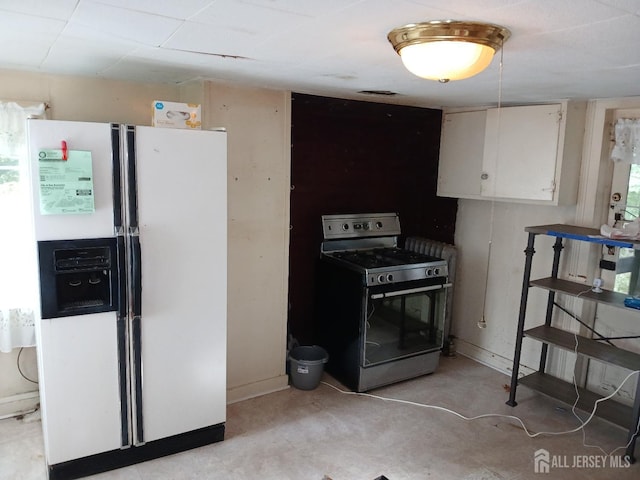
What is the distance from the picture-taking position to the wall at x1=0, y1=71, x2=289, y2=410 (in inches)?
111

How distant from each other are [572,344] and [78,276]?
2.92 metres

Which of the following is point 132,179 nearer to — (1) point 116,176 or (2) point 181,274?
(1) point 116,176

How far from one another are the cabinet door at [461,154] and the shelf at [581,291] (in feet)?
2.84

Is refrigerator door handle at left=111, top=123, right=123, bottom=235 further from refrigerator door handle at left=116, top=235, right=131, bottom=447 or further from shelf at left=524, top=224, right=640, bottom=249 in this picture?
shelf at left=524, top=224, right=640, bottom=249

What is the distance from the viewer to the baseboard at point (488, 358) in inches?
146

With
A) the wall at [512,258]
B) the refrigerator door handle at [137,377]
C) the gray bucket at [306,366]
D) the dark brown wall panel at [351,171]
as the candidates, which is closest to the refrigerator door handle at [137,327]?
the refrigerator door handle at [137,377]

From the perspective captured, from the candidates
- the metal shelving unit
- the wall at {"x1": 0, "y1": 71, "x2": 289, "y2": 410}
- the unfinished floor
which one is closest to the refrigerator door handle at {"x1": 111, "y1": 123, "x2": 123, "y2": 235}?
the wall at {"x1": 0, "y1": 71, "x2": 289, "y2": 410}

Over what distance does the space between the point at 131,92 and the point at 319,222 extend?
1.53m

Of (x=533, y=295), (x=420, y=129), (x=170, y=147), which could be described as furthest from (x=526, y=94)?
(x=170, y=147)

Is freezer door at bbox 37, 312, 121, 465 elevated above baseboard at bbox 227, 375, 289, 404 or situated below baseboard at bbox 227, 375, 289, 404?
above

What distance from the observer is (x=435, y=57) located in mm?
1556

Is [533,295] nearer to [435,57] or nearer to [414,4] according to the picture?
[435,57]

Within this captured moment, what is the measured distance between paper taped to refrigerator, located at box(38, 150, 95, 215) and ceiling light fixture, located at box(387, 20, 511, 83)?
1.47 metres

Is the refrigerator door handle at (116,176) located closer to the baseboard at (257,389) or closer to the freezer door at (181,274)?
the freezer door at (181,274)
